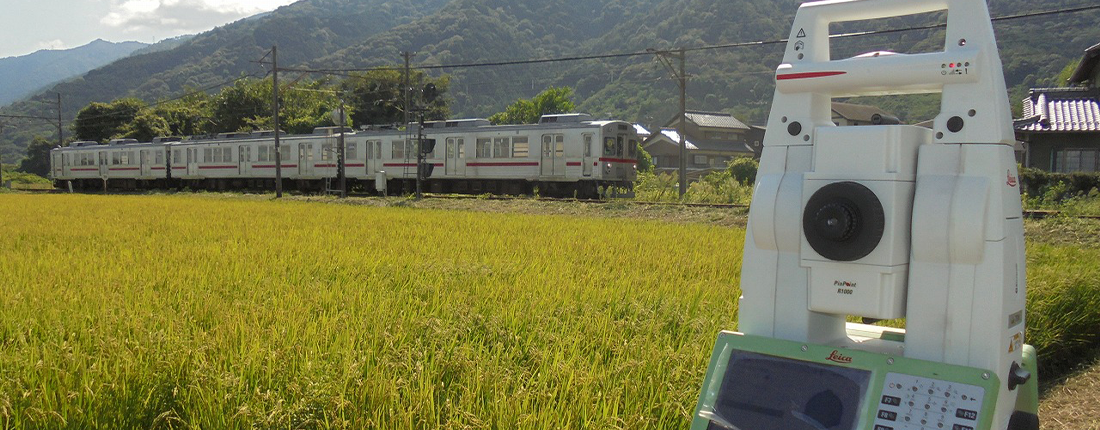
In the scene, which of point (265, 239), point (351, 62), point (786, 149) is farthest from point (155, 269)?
point (351, 62)

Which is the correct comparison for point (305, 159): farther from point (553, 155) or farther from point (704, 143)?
point (704, 143)

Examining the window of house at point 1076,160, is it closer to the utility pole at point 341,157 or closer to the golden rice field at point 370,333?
the golden rice field at point 370,333

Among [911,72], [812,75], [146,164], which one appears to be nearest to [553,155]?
[812,75]

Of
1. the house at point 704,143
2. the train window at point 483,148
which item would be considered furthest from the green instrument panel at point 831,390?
the house at point 704,143

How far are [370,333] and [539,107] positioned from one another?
54.7 m

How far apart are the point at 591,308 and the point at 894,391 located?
2.37 m

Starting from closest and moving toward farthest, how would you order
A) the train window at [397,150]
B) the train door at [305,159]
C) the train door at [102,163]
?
the train window at [397,150] → the train door at [305,159] → the train door at [102,163]

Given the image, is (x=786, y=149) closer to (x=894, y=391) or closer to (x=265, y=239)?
(x=894, y=391)

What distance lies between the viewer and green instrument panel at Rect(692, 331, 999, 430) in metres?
2.12

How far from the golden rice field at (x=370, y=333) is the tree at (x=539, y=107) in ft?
161

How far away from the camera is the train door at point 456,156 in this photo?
25.2 meters

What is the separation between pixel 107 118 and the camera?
64562 millimetres

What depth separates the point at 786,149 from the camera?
8.89 feet

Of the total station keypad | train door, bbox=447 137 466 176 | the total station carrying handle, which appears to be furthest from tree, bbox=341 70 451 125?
the total station keypad
